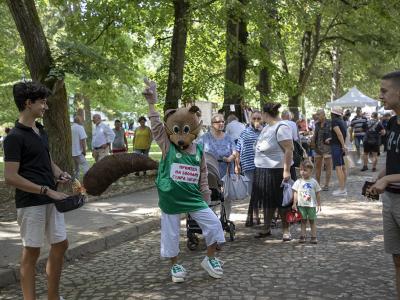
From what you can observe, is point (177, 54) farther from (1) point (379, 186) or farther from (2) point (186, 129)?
(1) point (379, 186)

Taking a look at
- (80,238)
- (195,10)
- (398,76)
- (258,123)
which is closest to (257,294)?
(398,76)

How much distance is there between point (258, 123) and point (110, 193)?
16.7 feet

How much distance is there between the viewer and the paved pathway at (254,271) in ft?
16.3

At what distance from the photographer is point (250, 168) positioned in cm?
824

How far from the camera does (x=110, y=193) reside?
12.1 metres

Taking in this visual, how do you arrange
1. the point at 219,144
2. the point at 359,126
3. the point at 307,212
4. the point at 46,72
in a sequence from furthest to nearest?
the point at 359,126
the point at 46,72
the point at 219,144
the point at 307,212

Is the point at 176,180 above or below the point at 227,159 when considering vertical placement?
below

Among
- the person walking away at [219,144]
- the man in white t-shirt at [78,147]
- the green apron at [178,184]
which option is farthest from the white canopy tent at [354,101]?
the green apron at [178,184]

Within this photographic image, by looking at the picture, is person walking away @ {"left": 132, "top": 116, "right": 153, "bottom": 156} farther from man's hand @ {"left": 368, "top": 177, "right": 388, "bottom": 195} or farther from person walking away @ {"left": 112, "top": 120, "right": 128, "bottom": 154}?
man's hand @ {"left": 368, "top": 177, "right": 388, "bottom": 195}

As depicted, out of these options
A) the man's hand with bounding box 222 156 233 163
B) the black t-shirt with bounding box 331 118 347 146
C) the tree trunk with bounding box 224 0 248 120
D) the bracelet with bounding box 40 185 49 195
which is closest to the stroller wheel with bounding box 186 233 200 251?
the man's hand with bounding box 222 156 233 163

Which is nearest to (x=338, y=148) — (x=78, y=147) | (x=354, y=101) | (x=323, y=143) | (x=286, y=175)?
(x=323, y=143)

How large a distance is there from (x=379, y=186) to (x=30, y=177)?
8.85 feet

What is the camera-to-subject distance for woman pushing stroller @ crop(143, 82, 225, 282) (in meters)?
5.39

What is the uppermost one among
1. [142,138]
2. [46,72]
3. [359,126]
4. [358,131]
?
[46,72]
